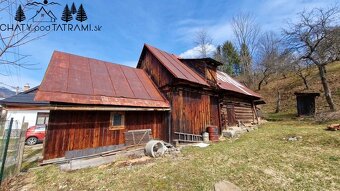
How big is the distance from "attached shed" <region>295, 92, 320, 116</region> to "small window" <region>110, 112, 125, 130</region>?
18093 millimetres

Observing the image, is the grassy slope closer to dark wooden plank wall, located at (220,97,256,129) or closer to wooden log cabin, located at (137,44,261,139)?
wooden log cabin, located at (137,44,261,139)

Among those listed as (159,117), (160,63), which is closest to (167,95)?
(159,117)

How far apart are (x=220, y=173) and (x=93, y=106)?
600 cm

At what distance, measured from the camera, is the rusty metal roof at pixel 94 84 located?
7918 millimetres

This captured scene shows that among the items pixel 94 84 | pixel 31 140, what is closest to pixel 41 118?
pixel 31 140

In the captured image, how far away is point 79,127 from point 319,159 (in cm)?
979

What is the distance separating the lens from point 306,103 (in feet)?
58.9

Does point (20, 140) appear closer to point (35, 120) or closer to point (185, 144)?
point (185, 144)

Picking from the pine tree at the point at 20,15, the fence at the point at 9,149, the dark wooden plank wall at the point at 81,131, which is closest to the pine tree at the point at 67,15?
the pine tree at the point at 20,15

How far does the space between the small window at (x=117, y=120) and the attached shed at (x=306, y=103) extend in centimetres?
1809

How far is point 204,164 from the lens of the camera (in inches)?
264

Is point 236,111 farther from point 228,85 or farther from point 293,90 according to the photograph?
point 293,90

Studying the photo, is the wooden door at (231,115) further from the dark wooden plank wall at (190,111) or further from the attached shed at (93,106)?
the attached shed at (93,106)

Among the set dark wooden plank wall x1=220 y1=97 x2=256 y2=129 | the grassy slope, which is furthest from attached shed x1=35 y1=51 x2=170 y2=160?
dark wooden plank wall x1=220 y1=97 x2=256 y2=129
